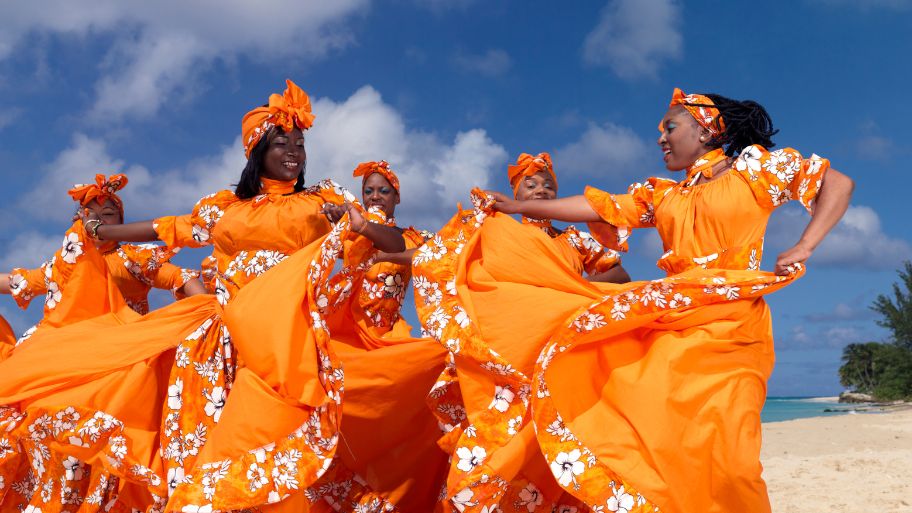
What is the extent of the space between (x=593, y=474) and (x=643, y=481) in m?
0.22

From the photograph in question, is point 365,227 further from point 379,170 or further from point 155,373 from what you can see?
point 379,170

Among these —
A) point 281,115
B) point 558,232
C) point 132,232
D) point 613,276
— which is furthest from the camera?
point 558,232

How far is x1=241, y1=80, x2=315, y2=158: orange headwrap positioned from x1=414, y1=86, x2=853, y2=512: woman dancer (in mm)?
1301

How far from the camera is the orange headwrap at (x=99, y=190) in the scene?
6.61 m

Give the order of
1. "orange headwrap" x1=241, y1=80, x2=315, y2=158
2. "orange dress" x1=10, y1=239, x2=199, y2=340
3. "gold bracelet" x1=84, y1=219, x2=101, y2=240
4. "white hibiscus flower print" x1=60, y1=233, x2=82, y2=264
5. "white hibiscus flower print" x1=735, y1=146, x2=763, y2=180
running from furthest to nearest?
"orange dress" x1=10, y1=239, x2=199, y2=340
"white hibiscus flower print" x1=60, y1=233, x2=82, y2=264
"gold bracelet" x1=84, y1=219, x2=101, y2=240
"orange headwrap" x1=241, y1=80, x2=315, y2=158
"white hibiscus flower print" x1=735, y1=146, x2=763, y2=180

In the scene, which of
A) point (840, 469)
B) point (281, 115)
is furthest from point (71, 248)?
point (840, 469)

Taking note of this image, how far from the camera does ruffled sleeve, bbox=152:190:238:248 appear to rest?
5.32 metres

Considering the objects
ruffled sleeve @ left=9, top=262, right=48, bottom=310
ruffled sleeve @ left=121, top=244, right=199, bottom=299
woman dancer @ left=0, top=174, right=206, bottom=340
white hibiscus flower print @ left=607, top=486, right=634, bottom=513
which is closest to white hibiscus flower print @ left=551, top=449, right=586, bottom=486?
white hibiscus flower print @ left=607, top=486, right=634, bottom=513

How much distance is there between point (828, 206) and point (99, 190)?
5.39 metres

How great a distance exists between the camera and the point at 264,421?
13.7ft

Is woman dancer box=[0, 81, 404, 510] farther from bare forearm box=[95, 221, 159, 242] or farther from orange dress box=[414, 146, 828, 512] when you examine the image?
orange dress box=[414, 146, 828, 512]

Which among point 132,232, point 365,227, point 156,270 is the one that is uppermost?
point 156,270

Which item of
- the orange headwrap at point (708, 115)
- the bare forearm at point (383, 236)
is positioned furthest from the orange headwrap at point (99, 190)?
the orange headwrap at point (708, 115)

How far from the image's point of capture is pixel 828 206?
165 inches
